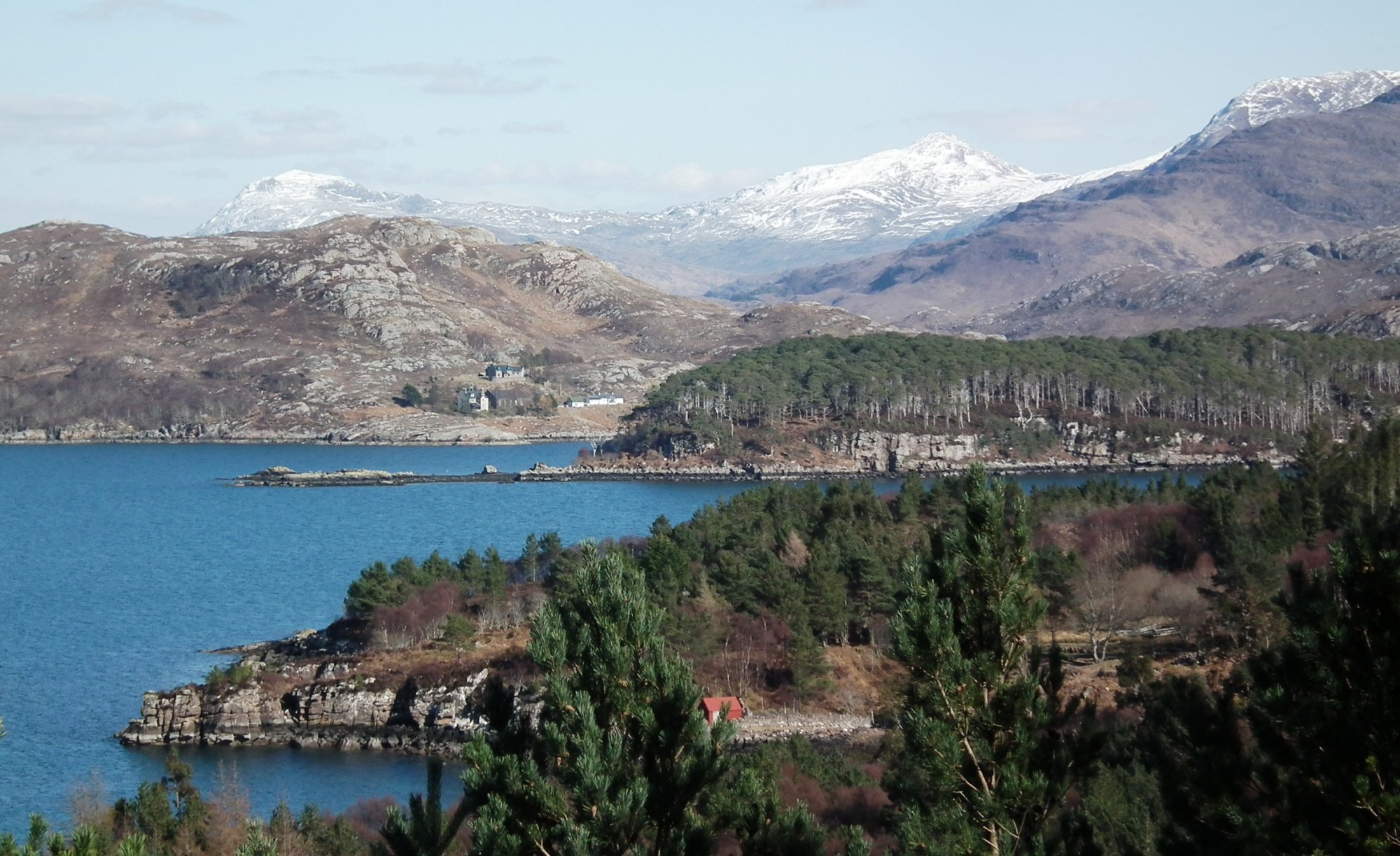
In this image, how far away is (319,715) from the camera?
3238 centimetres

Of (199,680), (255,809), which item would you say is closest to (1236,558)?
(255,809)

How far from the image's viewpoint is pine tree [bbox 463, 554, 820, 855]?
28.1 ft

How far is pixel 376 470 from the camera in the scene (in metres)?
88.6

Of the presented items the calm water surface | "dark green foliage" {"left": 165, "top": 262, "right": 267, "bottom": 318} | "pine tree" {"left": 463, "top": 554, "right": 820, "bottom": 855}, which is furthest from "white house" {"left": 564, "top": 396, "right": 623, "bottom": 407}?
"pine tree" {"left": 463, "top": 554, "right": 820, "bottom": 855}

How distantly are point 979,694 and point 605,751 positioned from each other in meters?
2.32

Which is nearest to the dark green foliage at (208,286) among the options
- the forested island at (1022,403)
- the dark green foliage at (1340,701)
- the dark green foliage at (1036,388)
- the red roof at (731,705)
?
the dark green foliage at (1036,388)

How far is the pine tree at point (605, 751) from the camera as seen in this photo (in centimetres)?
856

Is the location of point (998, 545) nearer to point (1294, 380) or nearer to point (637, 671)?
point (637, 671)

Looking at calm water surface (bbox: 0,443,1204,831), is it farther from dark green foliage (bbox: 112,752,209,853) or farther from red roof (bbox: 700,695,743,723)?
dark green foliage (bbox: 112,752,209,853)

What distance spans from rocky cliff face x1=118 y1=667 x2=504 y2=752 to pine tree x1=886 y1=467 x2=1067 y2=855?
22.5 metres

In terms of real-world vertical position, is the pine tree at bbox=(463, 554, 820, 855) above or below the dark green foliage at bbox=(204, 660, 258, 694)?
above

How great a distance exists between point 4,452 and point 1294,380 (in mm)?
89753

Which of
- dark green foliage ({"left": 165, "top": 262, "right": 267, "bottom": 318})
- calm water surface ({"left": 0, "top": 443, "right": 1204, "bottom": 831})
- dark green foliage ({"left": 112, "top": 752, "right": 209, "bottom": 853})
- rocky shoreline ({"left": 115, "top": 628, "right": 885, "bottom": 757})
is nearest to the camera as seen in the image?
dark green foliage ({"left": 112, "top": 752, "right": 209, "bottom": 853})

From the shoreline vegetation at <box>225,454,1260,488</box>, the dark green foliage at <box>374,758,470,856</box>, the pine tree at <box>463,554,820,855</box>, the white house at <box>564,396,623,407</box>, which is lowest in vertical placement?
the shoreline vegetation at <box>225,454,1260,488</box>
